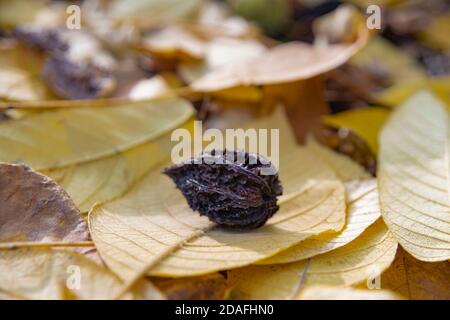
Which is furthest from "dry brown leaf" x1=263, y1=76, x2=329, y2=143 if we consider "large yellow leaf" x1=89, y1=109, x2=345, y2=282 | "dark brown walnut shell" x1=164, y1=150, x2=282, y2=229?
"dark brown walnut shell" x1=164, y1=150, x2=282, y2=229

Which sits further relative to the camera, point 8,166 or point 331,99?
point 331,99

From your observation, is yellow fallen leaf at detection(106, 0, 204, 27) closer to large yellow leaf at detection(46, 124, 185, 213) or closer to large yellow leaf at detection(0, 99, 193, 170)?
large yellow leaf at detection(0, 99, 193, 170)

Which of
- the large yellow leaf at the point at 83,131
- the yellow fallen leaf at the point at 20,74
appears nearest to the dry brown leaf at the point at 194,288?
the large yellow leaf at the point at 83,131

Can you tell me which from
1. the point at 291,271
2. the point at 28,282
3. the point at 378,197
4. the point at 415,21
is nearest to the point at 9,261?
the point at 28,282

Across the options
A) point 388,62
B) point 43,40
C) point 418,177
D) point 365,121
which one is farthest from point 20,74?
point 388,62

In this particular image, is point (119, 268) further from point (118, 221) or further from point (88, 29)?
point (88, 29)

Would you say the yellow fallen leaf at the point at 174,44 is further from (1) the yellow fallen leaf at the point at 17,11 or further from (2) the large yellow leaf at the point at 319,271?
(2) the large yellow leaf at the point at 319,271
